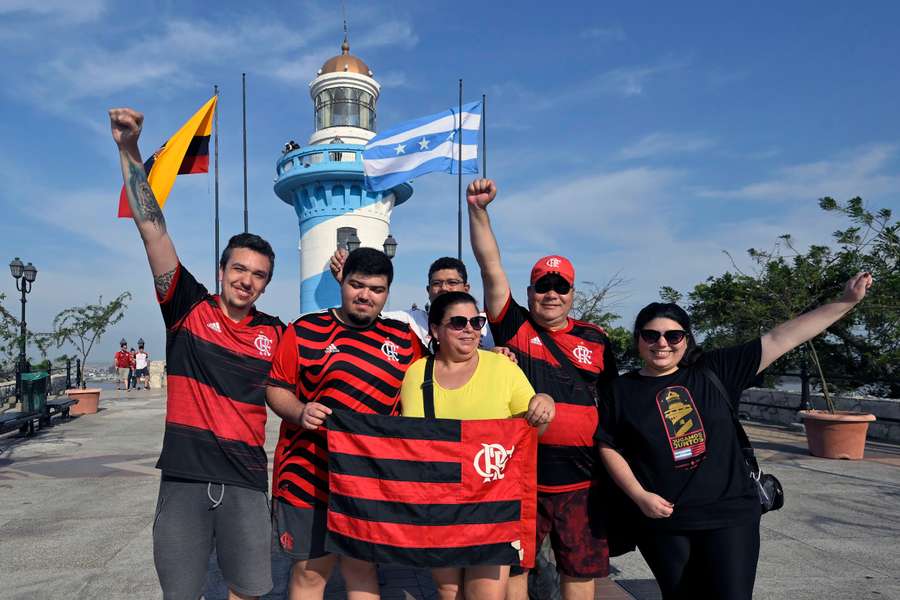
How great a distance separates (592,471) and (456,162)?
1045cm

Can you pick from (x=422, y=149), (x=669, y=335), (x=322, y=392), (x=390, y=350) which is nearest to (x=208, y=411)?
(x=322, y=392)

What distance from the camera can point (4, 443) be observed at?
11.3m

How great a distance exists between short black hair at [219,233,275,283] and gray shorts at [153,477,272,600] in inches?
45.1

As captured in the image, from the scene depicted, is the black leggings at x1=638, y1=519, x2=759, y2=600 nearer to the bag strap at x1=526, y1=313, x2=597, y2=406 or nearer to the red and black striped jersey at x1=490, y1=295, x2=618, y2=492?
the red and black striped jersey at x1=490, y1=295, x2=618, y2=492

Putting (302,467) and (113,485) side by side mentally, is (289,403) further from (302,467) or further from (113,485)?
(113,485)

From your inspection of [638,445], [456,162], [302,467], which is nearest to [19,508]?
[302,467]

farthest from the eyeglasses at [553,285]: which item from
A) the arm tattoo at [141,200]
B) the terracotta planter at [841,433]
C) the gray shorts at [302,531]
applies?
the terracotta planter at [841,433]

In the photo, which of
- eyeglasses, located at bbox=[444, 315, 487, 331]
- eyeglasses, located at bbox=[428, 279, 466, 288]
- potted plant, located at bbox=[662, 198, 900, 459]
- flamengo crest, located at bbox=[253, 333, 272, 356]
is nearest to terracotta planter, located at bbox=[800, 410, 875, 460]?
potted plant, located at bbox=[662, 198, 900, 459]

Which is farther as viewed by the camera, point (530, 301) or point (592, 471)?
point (530, 301)

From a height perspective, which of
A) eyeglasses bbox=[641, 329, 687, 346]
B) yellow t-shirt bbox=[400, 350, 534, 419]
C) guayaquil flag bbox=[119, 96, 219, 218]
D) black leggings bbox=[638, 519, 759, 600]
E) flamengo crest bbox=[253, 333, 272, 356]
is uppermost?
guayaquil flag bbox=[119, 96, 219, 218]

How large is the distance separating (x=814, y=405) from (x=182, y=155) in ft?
44.8

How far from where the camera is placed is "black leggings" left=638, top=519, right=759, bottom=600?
9.04ft

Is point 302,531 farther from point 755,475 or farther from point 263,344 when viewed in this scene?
point 755,475

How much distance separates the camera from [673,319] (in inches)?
120
